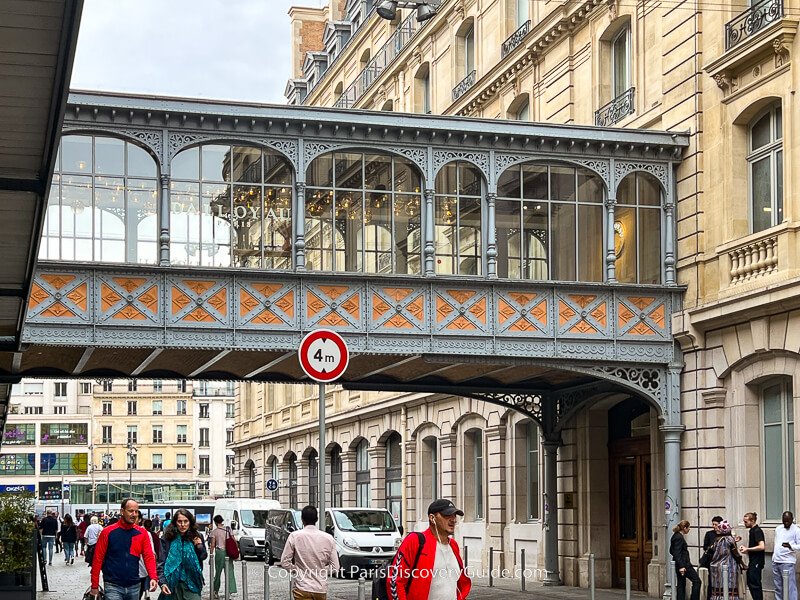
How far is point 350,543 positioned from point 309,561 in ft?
67.0

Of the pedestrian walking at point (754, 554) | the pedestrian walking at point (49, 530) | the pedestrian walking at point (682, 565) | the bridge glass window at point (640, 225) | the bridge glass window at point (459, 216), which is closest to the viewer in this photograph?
the pedestrian walking at point (754, 554)

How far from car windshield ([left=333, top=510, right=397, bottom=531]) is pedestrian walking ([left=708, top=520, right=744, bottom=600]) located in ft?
47.6

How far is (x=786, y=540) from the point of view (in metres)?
22.1

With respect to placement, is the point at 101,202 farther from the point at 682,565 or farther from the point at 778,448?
the point at 778,448

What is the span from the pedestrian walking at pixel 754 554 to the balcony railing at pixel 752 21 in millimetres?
8449

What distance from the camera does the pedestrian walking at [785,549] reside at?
72.3 feet

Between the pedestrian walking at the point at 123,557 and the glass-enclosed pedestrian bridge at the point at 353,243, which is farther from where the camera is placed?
the glass-enclosed pedestrian bridge at the point at 353,243

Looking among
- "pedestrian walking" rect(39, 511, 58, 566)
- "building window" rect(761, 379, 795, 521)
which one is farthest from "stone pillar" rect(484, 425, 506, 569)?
"pedestrian walking" rect(39, 511, 58, 566)

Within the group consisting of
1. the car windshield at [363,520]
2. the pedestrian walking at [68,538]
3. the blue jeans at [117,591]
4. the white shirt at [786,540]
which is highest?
the blue jeans at [117,591]

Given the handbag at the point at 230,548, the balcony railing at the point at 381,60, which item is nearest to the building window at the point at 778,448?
the handbag at the point at 230,548

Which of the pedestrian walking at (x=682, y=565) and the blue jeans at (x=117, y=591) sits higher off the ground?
the blue jeans at (x=117, y=591)

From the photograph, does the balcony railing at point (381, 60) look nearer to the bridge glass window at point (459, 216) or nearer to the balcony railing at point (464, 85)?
the balcony railing at point (464, 85)

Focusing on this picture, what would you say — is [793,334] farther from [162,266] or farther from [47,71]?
[47,71]

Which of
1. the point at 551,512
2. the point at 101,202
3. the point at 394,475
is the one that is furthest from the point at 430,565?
the point at 394,475
